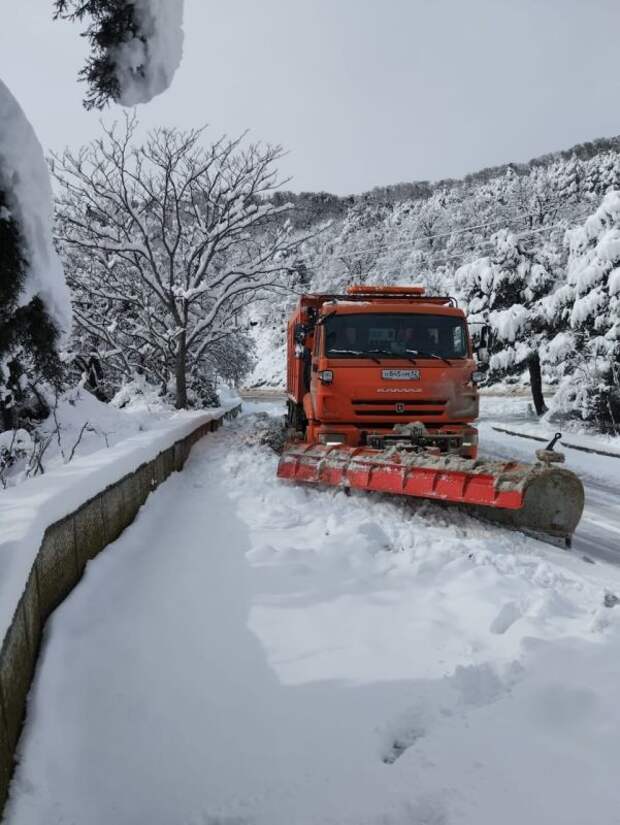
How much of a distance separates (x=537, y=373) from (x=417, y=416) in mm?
16933

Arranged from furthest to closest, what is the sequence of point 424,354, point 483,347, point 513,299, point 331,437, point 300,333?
1. point 513,299
2. point 300,333
3. point 483,347
4. point 424,354
5. point 331,437

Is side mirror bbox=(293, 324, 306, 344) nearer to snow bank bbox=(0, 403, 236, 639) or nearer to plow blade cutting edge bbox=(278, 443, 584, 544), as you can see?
plow blade cutting edge bbox=(278, 443, 584, 544)

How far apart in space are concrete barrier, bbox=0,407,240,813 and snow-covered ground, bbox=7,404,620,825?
100 millimetres

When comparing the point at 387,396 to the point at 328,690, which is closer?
the point at 328,690

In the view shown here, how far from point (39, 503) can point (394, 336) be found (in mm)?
6370

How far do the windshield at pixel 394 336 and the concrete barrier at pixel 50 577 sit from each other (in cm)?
356

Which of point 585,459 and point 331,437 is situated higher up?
point 331,437

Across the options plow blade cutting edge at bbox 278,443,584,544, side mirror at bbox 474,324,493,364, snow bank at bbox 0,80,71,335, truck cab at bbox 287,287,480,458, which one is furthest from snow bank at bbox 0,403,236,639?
side mirror at bbox 474,324,493,364

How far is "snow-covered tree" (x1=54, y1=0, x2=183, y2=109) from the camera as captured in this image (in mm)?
3910

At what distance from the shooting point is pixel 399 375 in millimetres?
8547

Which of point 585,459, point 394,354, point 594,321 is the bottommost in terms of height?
point 585,459

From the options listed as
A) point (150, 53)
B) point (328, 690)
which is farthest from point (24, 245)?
point (328, 690)

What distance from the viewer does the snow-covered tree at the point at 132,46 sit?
3.91 m

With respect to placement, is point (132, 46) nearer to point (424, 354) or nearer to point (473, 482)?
point (473, 482)
